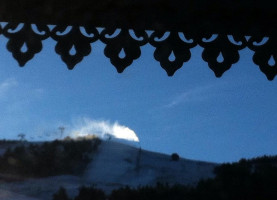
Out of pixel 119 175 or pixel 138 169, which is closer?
pixel 119 175

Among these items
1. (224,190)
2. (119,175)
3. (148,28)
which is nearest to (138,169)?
(119,175)

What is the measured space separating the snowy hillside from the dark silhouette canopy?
1859 centimetres

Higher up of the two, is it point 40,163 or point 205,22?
point 40,163

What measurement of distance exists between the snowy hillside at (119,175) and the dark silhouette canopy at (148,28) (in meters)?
18.6

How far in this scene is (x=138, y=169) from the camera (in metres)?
28.0

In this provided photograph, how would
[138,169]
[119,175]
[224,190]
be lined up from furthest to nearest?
[138,169] → [119,175] → [224,190]

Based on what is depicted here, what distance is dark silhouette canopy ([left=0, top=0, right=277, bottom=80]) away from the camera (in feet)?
12.7

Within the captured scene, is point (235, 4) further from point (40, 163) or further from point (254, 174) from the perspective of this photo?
point (40, 163)

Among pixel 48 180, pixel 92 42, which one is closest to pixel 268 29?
pixel 92 42

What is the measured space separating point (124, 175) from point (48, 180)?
133 inches

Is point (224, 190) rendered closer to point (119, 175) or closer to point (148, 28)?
point (119, 175)

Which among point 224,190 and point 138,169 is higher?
point 138,169

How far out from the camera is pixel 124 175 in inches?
1065

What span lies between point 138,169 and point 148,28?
957 inches
